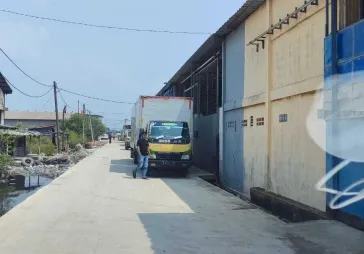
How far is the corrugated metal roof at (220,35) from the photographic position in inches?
569

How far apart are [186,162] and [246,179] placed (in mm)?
4104

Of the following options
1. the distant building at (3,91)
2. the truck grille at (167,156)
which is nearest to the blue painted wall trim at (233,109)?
the truck grille at (167,156)

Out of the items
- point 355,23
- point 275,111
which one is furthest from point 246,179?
point 355,23

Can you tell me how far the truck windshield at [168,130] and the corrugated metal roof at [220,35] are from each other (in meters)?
3.81

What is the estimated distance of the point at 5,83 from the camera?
45.6m

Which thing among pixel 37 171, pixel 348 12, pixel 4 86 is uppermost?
pixel 4 86

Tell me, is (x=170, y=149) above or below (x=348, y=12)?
below

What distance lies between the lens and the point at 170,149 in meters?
19.0

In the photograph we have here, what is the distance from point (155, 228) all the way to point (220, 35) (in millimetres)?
11579

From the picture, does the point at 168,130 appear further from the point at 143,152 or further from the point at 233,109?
the point at 233,109

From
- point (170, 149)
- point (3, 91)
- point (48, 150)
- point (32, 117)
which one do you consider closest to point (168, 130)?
point (170, 149)

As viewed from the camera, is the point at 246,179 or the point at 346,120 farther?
the point at 246,179

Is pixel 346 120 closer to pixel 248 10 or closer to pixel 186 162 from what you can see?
pixel 248 10

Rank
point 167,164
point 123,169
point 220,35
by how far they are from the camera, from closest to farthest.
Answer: point 220,35, point 167,164, point 123,169
